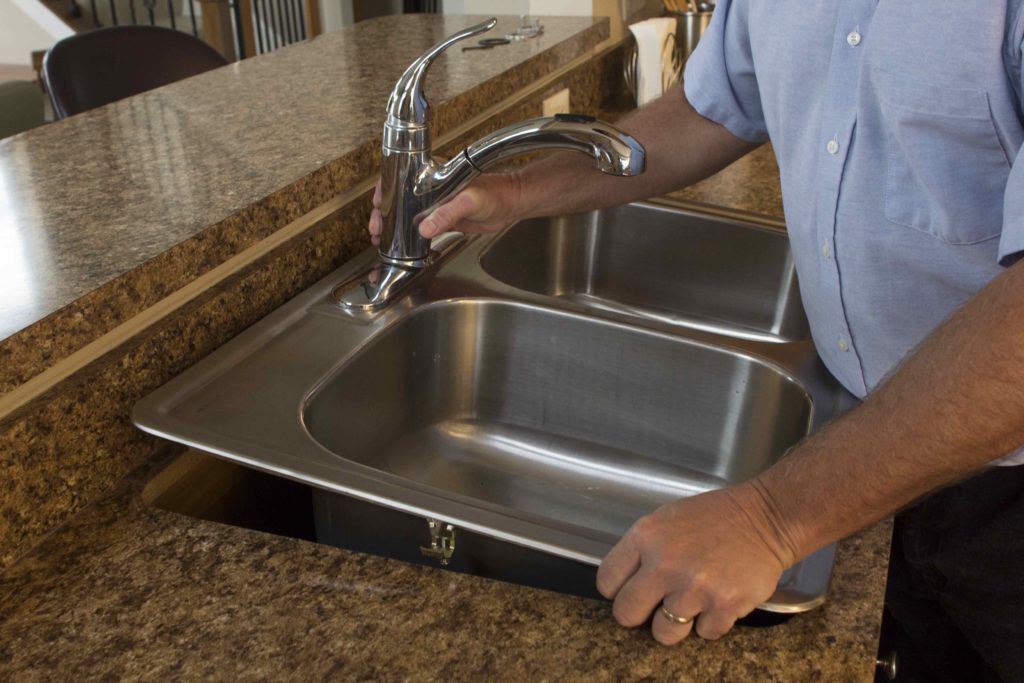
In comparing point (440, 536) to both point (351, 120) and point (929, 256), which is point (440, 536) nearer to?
point (929, 256)

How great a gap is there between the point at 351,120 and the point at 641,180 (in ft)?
1.24

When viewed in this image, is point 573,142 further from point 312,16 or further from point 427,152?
point 312,16

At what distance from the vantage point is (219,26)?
5598 millimetres

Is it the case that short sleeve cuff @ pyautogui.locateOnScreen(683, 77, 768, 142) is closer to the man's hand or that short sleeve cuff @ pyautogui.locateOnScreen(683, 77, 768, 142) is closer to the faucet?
the faucet

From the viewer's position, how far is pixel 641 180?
122 centimetres

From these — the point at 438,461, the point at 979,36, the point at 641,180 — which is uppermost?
the point at 979,36

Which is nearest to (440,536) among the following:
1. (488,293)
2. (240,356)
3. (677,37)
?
(240,356)

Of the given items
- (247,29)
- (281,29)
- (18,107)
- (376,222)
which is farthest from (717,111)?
(281,29)

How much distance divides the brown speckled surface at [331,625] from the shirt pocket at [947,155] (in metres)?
0.31

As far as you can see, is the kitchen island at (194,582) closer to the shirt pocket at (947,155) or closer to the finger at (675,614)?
the finger at (675,614)

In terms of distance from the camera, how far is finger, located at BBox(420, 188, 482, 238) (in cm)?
106

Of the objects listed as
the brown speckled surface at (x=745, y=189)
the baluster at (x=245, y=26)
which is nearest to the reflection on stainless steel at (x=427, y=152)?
the brown speckled surface at (x=745, y=189)

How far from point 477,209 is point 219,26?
5069 millimetres

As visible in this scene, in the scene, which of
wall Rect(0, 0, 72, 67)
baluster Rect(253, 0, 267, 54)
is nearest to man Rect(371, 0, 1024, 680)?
baluster Rect(253, 0, 267, 54)
